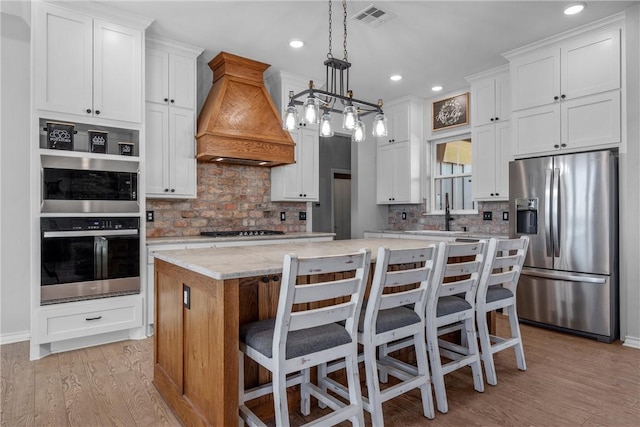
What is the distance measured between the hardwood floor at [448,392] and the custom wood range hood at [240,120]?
80.9 inches

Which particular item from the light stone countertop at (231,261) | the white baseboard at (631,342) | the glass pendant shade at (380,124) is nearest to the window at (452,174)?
the white baseboard at (631,342)

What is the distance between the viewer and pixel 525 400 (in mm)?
2250

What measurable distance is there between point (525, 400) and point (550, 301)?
1.66 meters

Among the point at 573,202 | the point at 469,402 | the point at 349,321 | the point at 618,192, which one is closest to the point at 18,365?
the point at 349,321

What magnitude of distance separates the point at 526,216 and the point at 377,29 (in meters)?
2.31

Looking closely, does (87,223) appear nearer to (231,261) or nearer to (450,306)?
(231,261)

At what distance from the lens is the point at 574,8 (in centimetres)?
317

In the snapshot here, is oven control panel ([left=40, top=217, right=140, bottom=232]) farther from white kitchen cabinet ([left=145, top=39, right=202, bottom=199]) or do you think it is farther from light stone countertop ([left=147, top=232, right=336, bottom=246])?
white kitchen cabinet ([left=145, top=39, right=202, bottom=199])

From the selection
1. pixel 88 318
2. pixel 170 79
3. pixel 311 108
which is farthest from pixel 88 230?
pixel 311 108

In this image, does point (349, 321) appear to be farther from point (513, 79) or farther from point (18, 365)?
point (513, 79)

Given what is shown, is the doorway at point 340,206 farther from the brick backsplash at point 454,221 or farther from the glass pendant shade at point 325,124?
the glass pendant shade at point 325,124

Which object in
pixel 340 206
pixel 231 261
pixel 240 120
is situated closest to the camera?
pixel 231 261

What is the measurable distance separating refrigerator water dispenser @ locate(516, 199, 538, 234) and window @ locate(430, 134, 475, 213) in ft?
4.16

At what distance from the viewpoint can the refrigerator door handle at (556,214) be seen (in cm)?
354
